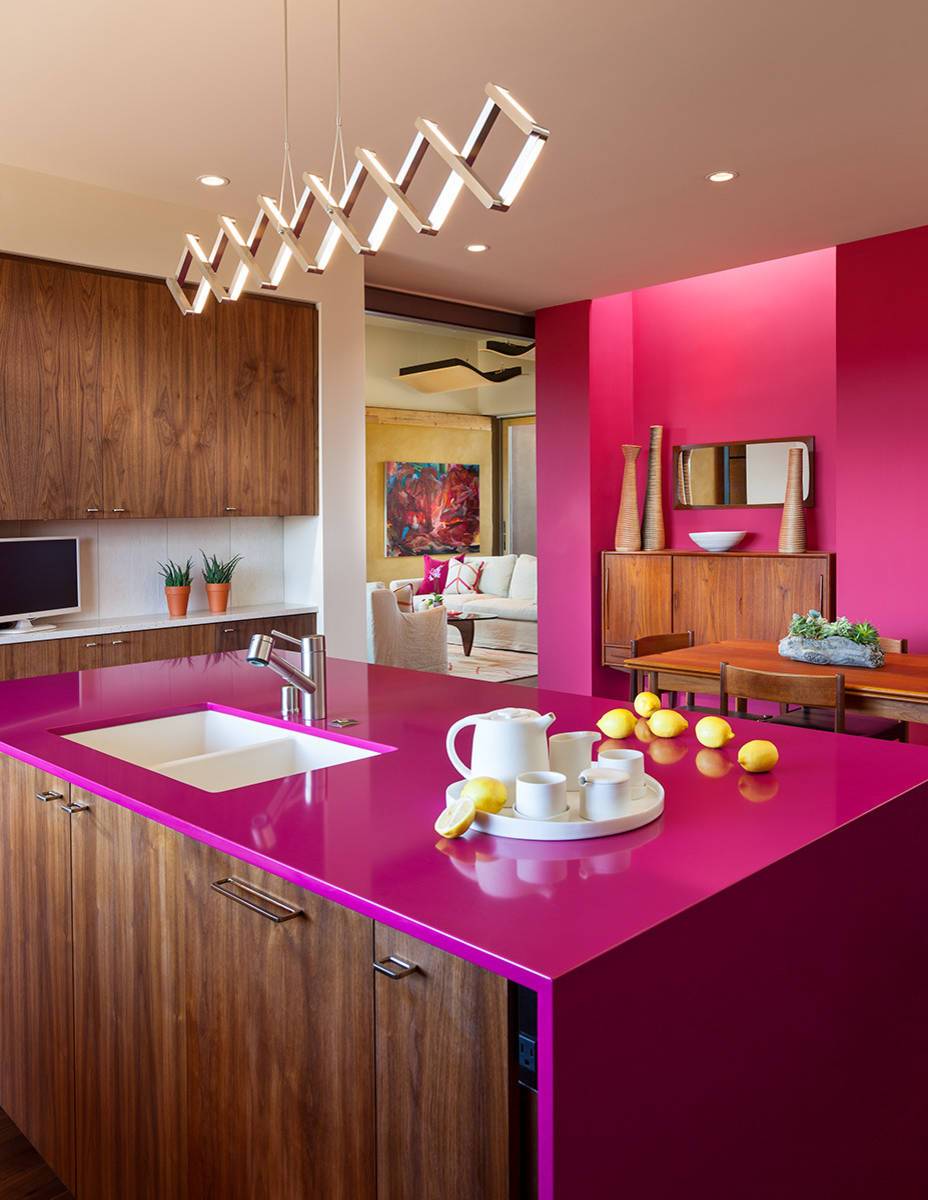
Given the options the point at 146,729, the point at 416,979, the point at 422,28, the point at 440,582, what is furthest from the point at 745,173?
the point at 440,582

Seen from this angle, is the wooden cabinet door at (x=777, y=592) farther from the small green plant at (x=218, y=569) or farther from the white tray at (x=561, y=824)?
the white tray at (x=561, y=824)

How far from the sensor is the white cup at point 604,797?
1.39 m

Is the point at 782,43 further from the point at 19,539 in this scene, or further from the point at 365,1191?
the point at 19,539

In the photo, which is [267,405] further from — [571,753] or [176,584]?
[571,753]

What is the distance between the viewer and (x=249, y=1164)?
1364mm

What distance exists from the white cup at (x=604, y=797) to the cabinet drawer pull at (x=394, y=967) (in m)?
0.38

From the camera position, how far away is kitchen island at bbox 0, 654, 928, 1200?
103 centimetres

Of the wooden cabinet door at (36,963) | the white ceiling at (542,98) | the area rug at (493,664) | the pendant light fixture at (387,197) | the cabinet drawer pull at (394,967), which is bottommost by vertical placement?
the area rug at (493,664)

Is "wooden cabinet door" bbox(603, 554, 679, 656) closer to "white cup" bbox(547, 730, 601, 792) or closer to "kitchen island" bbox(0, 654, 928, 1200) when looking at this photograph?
"kitchen island" bbox(0, 654, 928, 1200)

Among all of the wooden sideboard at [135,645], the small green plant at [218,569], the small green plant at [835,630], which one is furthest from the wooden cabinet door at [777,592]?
the small green plant at [218,569]

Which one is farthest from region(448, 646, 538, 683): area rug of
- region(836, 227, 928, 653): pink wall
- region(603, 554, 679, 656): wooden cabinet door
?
region(836, 227, 928, 653): pink wall

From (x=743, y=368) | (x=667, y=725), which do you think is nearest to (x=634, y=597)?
(x=743, y=368)

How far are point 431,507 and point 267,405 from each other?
6.37 metres

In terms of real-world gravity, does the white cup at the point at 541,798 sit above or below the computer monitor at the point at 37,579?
below
